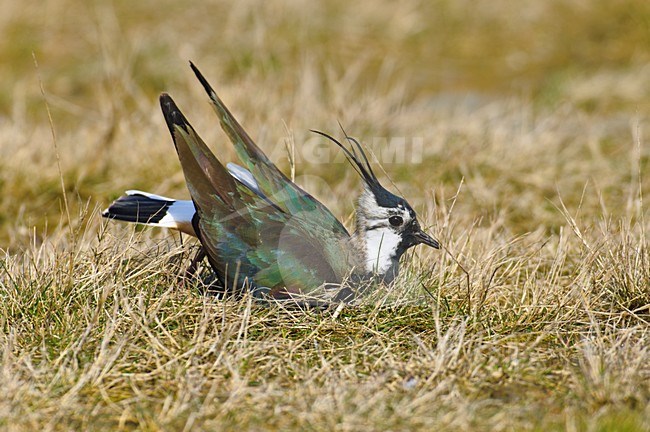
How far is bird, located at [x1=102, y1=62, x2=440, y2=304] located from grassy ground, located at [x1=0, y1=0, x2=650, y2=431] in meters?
0.10

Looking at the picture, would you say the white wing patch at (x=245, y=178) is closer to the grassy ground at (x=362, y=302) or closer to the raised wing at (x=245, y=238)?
the raised wing at (x=245, y=238)

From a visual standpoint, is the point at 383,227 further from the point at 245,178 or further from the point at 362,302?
the point at 245,178

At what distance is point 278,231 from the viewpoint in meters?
3.33

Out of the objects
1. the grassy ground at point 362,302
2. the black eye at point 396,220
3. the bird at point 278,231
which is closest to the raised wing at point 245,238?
the bird at point 278,231

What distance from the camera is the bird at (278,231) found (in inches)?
129

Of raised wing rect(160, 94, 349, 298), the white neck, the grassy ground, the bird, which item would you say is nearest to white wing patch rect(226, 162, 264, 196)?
the bird

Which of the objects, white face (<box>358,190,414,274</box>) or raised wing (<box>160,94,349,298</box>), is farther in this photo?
white face (<box>358,190,414,274</box>)

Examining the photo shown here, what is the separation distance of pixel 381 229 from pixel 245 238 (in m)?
0.50

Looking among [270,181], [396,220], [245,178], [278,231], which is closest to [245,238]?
[278,231]

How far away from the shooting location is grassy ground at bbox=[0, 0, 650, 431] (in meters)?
2.72

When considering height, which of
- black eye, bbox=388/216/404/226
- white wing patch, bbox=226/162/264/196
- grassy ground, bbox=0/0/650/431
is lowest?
grassy ground, bbox=0/0/650/431

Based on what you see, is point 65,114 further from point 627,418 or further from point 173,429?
point 627,418

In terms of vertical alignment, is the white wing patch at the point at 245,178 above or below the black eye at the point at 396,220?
above

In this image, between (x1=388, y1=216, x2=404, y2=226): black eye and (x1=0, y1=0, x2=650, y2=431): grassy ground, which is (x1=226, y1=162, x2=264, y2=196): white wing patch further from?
(x1=388, y1=216, x2=404, y2=226): black eye
